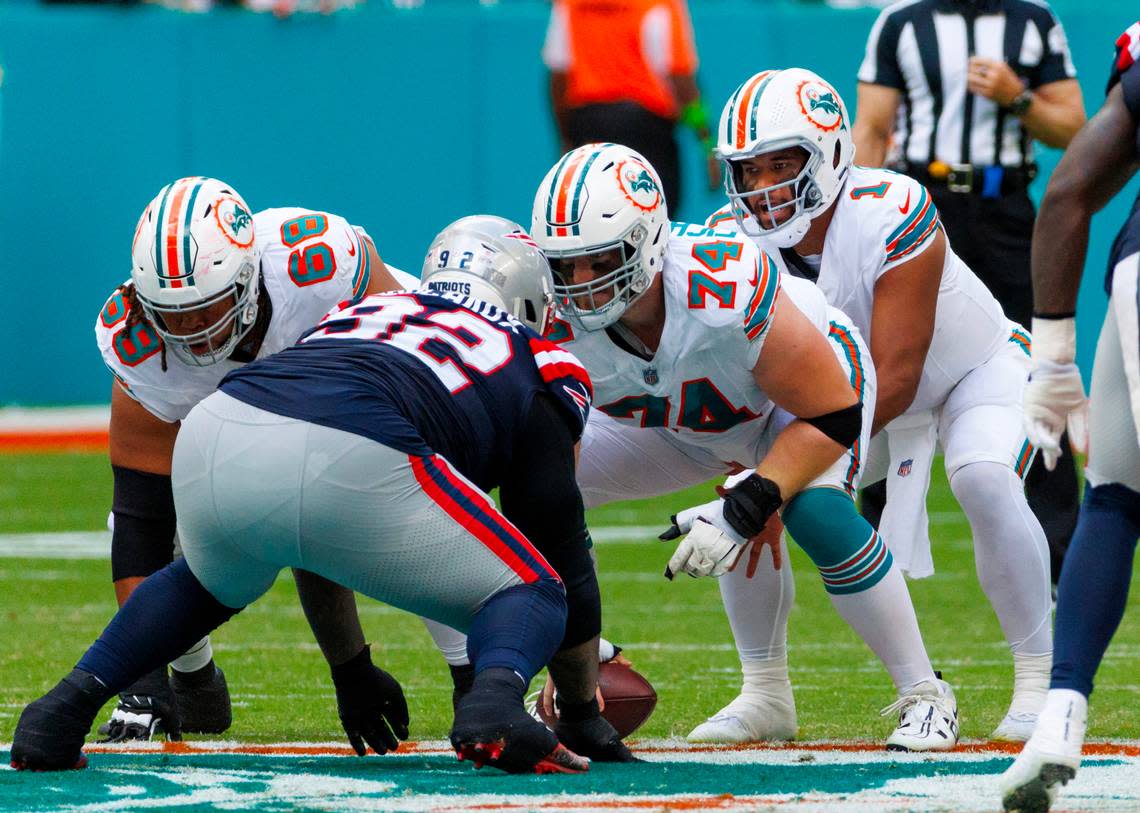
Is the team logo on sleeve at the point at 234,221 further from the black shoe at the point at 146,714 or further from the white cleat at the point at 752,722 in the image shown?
the white cleat at the point at 752,722

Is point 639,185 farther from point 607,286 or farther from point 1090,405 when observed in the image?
point 1090,405

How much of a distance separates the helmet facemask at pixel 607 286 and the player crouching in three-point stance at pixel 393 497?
0.20 metres

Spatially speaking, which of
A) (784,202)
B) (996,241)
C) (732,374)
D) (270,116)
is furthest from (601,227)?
(270,116)

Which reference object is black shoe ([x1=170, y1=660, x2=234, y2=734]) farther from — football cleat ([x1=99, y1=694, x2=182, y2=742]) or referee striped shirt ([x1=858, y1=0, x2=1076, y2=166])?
referee striped shirt ([x1=858, y1=0, x2=1076, y2=166])

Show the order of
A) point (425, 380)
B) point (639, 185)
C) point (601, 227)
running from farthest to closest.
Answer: point (639, 185) < point (601, 227) < point (425, 380)

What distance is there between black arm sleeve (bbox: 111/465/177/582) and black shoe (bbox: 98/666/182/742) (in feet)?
0.82

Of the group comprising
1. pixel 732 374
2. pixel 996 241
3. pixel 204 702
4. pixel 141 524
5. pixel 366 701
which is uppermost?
pixel 732 374

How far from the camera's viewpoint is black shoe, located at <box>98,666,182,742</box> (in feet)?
13.7

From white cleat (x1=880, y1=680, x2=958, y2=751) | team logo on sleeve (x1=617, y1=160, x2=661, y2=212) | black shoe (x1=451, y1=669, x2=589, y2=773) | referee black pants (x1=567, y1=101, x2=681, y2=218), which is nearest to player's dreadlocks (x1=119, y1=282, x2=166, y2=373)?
team logo on sleeve (x1=617, y1=160, x2=661, y2=212)

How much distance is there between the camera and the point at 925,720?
154 inches

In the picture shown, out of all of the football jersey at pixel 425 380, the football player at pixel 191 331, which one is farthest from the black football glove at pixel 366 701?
the football jersey at pixel 425 380

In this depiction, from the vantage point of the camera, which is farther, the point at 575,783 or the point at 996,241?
the point at 996,241

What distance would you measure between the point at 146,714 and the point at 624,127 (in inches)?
278

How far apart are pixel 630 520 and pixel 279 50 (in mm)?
5807
